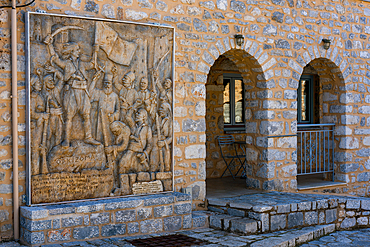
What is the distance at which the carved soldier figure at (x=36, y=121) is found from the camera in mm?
4512

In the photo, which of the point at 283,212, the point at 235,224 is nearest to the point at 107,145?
the point at 235,224

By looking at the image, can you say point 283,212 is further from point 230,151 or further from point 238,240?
point 230,151

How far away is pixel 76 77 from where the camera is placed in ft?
15.6

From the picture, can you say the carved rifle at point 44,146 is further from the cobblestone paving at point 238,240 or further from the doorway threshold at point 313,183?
the doorway threshold at point 313,183

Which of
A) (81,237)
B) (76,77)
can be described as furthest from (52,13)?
(81,237)

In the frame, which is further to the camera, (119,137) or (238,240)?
(119,137)

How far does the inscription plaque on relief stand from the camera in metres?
4.56

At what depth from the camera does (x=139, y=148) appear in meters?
5.20

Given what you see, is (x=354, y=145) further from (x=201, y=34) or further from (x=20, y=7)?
(x=20, y=7)

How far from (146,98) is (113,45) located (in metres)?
0.77

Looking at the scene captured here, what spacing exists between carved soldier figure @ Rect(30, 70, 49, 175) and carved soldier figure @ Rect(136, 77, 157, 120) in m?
1.19

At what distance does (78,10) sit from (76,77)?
0.81 meters

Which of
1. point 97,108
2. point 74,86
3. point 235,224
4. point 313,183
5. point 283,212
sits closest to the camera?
point 74,86

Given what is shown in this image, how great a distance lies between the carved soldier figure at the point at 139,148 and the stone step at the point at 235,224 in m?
1.16
